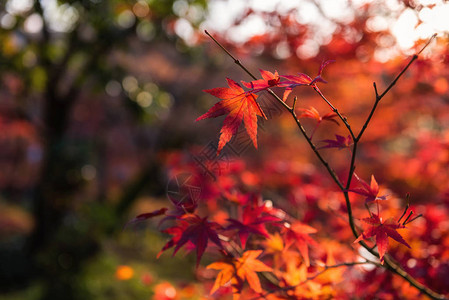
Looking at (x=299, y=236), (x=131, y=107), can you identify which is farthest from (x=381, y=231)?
(x=131, y=107)

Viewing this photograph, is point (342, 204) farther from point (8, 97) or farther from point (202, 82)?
point (8, 97)

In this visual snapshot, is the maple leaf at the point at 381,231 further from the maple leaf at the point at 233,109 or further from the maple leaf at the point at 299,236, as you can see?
the maple leaf at the point at 233,109

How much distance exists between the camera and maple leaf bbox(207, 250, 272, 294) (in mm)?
1405

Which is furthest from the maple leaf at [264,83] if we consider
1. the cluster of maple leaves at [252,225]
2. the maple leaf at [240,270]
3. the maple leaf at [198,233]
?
the maple leaf at [240,270]

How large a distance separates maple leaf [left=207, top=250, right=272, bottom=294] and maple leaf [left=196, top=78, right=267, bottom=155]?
53cm

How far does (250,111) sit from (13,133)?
Answer: 1206cm

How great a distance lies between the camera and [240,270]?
1.43 metres

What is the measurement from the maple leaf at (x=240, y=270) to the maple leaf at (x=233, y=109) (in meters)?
0.53

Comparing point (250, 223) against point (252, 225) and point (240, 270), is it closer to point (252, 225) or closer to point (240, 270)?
point (252, 225)

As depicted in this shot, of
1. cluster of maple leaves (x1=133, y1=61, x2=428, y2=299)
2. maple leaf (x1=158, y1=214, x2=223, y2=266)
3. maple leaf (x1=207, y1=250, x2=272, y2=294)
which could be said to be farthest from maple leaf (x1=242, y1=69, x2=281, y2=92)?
A: maple leaf (x1=207, y1=250, x2=272, y2=294)

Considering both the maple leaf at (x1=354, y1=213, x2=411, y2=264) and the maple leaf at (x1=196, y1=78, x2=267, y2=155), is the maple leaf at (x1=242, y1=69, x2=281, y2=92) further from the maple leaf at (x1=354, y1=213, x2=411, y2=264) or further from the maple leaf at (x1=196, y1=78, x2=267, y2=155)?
the maple leaf at (x1=354, y1=213, x2=411, y2=264)

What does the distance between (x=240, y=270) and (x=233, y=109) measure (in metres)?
0.66

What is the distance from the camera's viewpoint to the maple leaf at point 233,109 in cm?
116

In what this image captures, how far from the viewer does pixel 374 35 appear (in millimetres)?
3693
